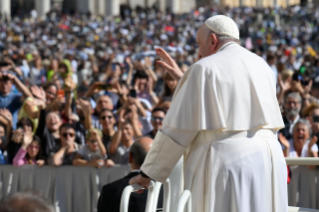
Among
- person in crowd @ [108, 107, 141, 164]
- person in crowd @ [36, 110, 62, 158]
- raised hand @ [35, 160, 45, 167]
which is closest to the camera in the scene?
raised hand @ [35, 160, 45, 167]

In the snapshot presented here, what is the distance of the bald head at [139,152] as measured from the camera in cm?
470

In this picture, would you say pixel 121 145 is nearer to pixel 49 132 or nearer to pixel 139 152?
pixel 49 132

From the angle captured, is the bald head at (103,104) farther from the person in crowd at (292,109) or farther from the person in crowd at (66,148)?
the person in crowd at (292,109)

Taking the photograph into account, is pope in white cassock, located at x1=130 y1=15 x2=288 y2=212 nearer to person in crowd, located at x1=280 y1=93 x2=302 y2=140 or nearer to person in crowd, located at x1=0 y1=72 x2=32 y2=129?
person in crowd, located at x1=280 y1=93 x2=302 y2=140

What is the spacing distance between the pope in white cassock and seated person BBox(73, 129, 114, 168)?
299 centimetres

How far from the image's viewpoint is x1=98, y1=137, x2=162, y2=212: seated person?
442 cm

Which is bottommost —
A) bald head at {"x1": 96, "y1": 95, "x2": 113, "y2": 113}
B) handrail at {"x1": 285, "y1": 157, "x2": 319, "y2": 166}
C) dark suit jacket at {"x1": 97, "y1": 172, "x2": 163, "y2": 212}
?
dark suit jacket at {"x1": 97, "y1": 172, "x2": 163, "y2": 212}

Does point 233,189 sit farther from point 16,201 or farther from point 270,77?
point 16,201

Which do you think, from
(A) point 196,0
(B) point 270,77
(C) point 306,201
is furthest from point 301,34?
(A) point 196,0

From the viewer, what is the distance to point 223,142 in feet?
11.5

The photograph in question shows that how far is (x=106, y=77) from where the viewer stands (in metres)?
11.4

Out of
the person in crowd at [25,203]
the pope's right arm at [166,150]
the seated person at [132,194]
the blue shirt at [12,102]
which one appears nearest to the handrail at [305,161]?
the pope's right arm at [166,150]

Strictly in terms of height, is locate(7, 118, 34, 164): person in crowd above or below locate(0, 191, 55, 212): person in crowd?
below

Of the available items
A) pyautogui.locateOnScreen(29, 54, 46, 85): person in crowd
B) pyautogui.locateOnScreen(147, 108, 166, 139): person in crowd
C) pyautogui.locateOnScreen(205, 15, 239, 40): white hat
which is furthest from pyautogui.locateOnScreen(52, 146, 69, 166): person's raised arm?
pyautogui.locateOnScreen(29, 54, 46, 85): person in crowd
